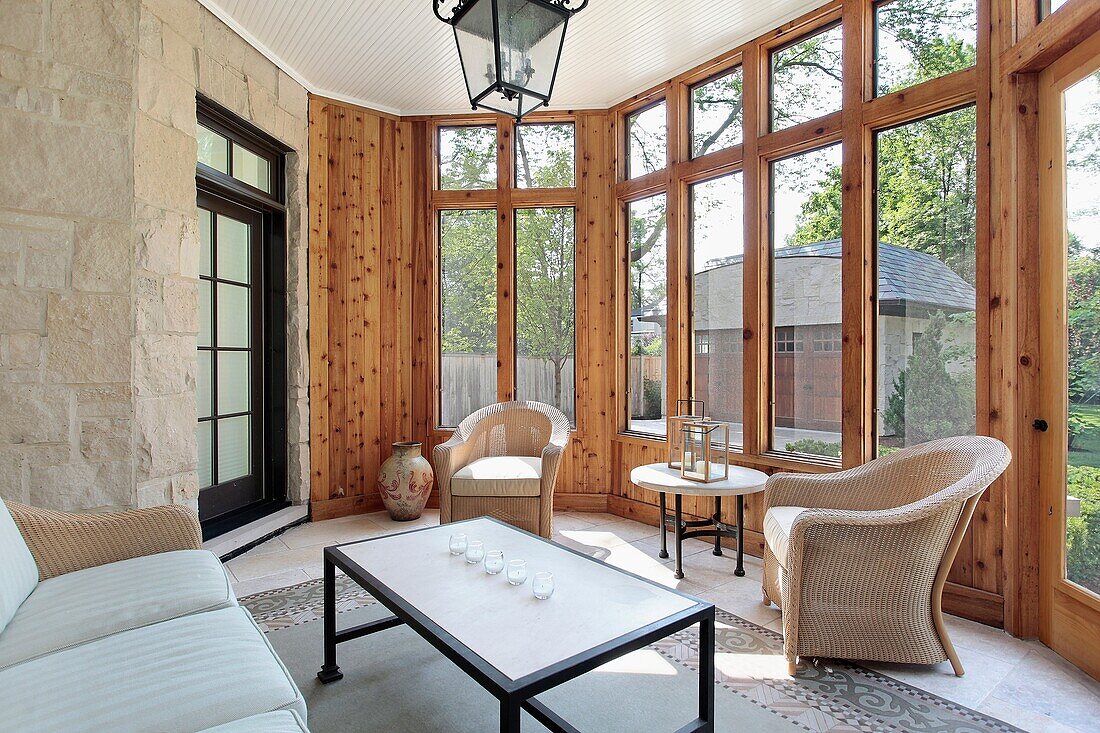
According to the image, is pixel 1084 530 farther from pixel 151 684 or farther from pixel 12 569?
pixel 12 569

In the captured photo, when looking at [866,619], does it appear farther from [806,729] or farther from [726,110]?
[726,110]

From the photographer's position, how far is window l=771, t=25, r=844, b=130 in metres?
3.28

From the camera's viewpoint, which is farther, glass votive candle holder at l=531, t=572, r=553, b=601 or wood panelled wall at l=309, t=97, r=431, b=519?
wood panelled wall at l=309, t=97, r=431, b=519

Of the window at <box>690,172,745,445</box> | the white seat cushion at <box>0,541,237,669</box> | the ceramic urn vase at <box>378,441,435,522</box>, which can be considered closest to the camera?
the white seat cushion at <box>0,541,237,669</box>

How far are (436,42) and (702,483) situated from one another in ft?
9.81

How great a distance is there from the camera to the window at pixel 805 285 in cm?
326

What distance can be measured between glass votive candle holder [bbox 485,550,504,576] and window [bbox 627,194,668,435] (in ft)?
7.88

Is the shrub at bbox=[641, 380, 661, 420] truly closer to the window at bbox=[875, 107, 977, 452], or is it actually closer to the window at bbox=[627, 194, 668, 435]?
the window at bbox=[627, 194, 668, 435]

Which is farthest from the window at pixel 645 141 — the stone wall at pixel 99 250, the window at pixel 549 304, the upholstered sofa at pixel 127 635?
the upholstered sofa at pixel 127 635

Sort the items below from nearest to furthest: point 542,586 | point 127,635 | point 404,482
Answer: point 127,635
point 542,586
point 404,482

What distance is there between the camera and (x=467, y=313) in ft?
15.4

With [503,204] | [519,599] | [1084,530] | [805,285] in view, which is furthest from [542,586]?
[503,204]

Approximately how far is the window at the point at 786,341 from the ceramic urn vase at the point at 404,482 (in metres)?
2.49

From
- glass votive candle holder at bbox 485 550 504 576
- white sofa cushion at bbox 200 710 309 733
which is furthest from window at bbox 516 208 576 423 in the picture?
white sofa cushion at bbox 200 710 309 733
